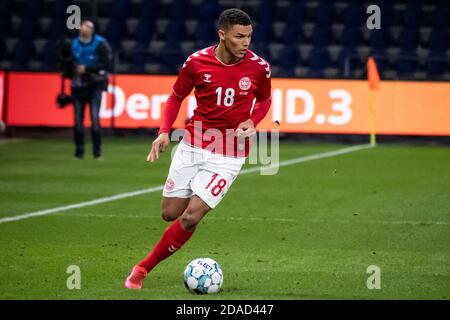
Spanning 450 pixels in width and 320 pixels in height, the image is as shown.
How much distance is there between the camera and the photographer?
18188 mm

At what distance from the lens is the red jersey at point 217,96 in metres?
8.64

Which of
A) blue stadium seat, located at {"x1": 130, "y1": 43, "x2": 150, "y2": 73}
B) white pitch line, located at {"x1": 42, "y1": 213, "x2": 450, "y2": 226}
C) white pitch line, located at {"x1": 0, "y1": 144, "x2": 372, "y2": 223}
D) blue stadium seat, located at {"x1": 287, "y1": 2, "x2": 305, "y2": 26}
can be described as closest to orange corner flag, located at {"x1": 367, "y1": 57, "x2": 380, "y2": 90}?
white pitch line, located at {"x1": 0, "y1": 144, "x2": 372, "y2": 223}

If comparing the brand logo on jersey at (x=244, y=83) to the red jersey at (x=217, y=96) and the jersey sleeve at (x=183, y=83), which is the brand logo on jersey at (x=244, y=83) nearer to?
the red jersey at (x=217, y=96)

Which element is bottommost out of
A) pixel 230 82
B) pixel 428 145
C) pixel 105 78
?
pixel 428 145

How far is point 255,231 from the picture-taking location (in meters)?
11.5

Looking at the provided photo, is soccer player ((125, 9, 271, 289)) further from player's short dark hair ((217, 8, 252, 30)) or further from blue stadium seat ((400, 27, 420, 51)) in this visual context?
blue stadium seat ((400, 27, 420, 51))

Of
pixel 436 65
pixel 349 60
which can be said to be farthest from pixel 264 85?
pixel 349 60

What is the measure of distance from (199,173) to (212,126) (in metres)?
0.38

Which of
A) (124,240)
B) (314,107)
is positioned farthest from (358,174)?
(124,240)

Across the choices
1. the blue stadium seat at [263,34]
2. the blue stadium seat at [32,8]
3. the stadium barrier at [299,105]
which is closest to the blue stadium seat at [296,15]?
the blue stadium seat at [263,34]

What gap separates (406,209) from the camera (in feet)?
43.2

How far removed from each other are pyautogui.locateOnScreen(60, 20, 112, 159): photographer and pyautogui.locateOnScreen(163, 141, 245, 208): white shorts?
974 cm

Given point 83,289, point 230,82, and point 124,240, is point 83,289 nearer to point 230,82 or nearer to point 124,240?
point 230,82
